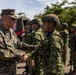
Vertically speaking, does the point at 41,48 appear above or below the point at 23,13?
above

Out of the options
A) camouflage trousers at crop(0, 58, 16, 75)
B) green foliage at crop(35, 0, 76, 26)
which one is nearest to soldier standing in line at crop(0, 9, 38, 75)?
camouflage trousers at crop(0, 58, 16, 75)

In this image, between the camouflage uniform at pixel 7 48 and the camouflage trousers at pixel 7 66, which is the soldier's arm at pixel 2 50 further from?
the camouflage trousers at pixel 7 66

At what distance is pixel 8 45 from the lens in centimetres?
452

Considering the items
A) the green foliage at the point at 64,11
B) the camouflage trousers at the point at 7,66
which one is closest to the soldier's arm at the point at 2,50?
the camouflage trousers at the point at 7,66

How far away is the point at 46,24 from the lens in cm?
465

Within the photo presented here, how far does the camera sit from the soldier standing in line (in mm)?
4453

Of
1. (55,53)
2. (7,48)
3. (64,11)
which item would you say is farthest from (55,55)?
(64,11)

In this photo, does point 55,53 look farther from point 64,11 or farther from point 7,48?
point 64,11

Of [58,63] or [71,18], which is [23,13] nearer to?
[71,18]

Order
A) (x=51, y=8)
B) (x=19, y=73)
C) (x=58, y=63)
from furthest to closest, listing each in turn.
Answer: (x=51, y=8)
(x=19, y=73)
(x=58, y=63)

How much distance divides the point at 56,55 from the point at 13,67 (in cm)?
80

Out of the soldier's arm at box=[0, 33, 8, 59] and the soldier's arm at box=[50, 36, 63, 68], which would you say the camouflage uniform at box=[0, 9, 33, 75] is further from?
the soldier's arm at box=[50, 36, 63, 68]

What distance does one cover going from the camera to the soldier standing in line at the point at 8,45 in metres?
4.45

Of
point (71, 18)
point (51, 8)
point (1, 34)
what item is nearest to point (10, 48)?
point (1, 34)
